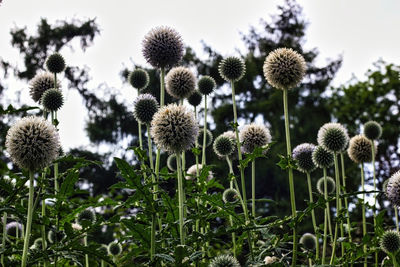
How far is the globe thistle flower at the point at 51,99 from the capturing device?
160 inches

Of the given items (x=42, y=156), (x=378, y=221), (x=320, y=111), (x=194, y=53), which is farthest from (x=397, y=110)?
(x=42, y=156)

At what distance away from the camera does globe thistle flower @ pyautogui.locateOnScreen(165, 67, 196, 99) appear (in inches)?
174

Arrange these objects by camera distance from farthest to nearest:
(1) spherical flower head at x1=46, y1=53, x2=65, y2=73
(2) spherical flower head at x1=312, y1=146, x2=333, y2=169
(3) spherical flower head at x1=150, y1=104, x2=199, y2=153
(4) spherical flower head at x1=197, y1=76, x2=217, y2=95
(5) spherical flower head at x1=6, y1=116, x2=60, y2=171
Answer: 1. (4) spherical flower head at x1=197, y1=76, x2=217, y2=95
2. (1) spherical flower head at x1=46, y1=53, x2=65, y2=73
3. (2) spherical flower head at x1=312, y1=146, x2=333, y2=169
4. (3) spherical flower head at x1=150, y1=104, x2=199, y2=153
5. (5) spherical flower head at x1=6, y1=116, x2=60, y2=171

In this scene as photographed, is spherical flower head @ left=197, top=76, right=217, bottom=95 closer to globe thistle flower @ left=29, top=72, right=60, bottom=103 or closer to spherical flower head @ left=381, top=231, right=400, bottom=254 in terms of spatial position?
globe thistle flower @ left=29, top=72, right=60, bottom=103

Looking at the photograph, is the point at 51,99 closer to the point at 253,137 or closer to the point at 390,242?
the point at 253,137

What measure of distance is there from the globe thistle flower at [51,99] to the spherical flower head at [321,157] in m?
2.60

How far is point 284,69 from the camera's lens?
3691 millimetres

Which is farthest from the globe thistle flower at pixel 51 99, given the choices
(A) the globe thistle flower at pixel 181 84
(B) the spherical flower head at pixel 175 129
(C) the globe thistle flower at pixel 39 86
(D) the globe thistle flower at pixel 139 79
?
(B) the spherical flower head at pixel 175 129

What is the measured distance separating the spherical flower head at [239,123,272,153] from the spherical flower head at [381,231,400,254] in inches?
58.0

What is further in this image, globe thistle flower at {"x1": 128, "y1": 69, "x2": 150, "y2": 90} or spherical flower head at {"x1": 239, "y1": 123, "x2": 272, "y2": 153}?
globe thistle flower at {"x1": 128, "y1": 69, "x2": 150, "y2": 90}

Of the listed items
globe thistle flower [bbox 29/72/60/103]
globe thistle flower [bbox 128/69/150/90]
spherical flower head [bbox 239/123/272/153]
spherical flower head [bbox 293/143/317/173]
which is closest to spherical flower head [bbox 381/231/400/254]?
spherical flower head [bbox 293/143/317/173]

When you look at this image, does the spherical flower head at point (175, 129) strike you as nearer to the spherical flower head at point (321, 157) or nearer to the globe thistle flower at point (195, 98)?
the spherical flower head at point (321, 157)

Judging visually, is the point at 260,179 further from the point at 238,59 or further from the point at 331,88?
the point at 238,59

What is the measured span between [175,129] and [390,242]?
213 centimetres
